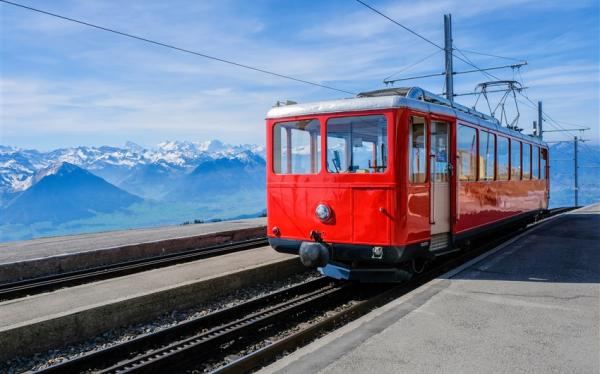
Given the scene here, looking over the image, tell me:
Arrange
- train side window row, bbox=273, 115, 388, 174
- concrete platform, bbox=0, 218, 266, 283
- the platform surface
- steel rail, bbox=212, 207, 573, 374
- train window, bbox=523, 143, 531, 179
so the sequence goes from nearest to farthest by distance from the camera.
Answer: steel rail, bbox=212, 207, 573, 374 → train side window row, bbox=273, 115, 388, 174 → concrete platform, bbox=0, 218, 266, 283 → the platform surface → train window, bbox=523, 143, 531, 179

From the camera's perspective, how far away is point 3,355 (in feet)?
16.2

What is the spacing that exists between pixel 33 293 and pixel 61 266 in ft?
6.44

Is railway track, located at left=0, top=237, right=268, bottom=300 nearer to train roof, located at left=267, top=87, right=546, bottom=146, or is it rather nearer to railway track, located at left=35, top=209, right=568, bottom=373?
railway track, located at left=35, top=209, right=568, bottom=373

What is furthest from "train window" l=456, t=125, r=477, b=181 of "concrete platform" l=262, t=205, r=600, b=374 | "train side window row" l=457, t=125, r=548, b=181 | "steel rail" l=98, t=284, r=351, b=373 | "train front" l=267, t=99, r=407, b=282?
"steel rail" l=98, t=284, r=351, b=373

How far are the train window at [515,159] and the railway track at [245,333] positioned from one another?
482 cm

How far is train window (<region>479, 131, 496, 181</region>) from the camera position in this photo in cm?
940

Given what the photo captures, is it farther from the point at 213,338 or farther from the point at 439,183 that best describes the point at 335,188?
the point at 213,338

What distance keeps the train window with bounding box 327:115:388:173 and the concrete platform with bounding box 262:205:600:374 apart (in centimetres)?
199

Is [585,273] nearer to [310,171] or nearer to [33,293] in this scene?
[310,171]

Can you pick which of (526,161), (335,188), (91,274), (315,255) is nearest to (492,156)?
(526,161)

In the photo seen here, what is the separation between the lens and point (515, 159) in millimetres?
12070

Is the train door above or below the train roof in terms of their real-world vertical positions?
below

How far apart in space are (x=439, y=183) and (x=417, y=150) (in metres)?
0.87

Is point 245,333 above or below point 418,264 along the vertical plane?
below
